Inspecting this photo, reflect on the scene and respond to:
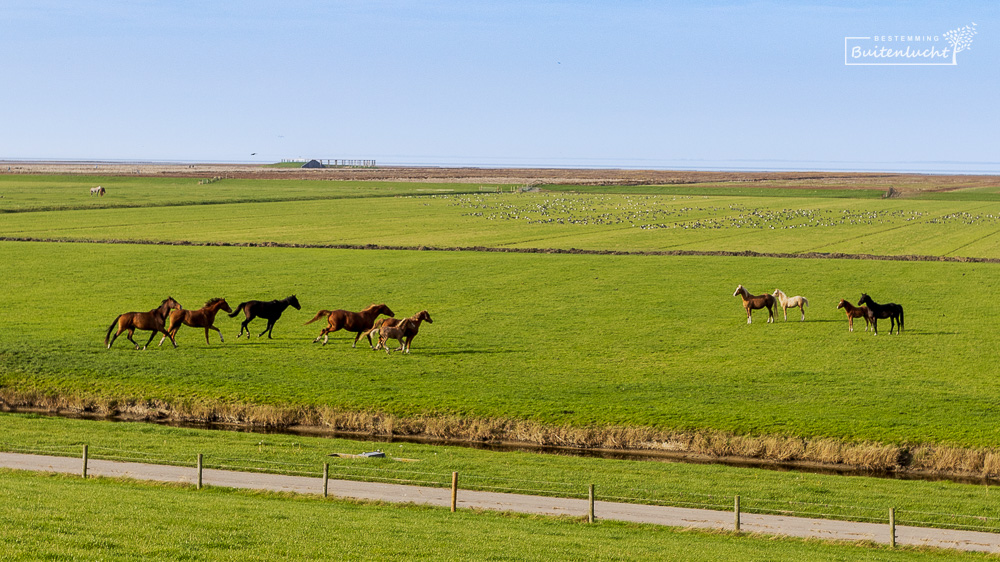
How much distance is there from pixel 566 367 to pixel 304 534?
2355 cm

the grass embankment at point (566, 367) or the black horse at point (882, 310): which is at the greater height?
the black horse at point (882, 310)

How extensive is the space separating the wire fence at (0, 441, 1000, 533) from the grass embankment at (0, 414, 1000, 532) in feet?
0.09

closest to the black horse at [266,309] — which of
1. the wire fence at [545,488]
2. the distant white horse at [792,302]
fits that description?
the wire fence at [545,488]

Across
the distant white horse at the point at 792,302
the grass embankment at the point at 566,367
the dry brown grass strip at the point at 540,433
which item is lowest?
the dry brown grass strip at the point at 540,433

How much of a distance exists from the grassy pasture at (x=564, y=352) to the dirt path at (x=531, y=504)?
956 centimetres

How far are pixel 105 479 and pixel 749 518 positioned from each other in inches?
655

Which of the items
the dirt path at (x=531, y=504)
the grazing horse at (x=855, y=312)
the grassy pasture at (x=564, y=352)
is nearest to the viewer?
the dirt path at (x=531, y=504)

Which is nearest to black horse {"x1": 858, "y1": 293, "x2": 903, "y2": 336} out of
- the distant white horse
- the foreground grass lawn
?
the distant white horse

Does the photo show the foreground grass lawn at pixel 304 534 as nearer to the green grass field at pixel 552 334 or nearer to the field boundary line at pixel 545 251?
the green grass field at pixel 552 334

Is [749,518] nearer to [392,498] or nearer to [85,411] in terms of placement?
[392,498]

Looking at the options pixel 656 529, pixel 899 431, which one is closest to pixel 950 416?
pixel 899 431

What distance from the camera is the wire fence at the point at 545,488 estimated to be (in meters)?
25.1

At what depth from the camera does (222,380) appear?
1583 inches

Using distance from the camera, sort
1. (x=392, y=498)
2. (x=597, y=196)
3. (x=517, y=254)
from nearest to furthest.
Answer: (x=392, y=498) → (x=517, y=254) → (x=597, y=196)
